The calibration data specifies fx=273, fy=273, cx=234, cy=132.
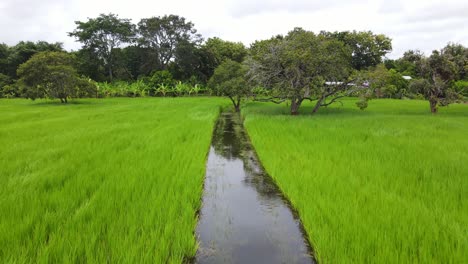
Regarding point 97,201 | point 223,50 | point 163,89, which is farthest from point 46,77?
point 223,50

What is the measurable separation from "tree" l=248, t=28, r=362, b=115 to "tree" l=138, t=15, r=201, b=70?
33774 mm

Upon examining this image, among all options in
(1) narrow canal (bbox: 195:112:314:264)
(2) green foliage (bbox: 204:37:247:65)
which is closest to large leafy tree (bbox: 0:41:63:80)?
Answer: (2) green foliage (bbox: 204:37:247:65)

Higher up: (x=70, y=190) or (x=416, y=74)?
(x=416, y=74)

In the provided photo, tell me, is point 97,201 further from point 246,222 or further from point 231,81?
point 231,81

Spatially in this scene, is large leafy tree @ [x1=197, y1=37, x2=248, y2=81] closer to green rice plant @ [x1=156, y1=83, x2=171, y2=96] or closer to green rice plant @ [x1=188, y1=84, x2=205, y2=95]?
green rice plant @ [x1=188, y1=84, x2=205, y2=95]

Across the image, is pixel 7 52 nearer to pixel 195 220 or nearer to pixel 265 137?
pixel 265 137

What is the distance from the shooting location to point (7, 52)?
4134cm

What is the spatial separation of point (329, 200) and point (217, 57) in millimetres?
46355

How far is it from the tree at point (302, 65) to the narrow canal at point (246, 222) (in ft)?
31.9

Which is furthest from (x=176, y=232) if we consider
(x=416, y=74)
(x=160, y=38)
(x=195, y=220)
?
(x=160, y=38)

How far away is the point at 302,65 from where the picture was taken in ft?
51.9

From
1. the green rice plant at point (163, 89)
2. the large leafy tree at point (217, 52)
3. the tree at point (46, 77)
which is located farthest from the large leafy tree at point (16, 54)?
the large leafy tree at point (217, 52)

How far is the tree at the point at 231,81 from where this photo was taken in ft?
61.0

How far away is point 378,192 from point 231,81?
15.5 meters
